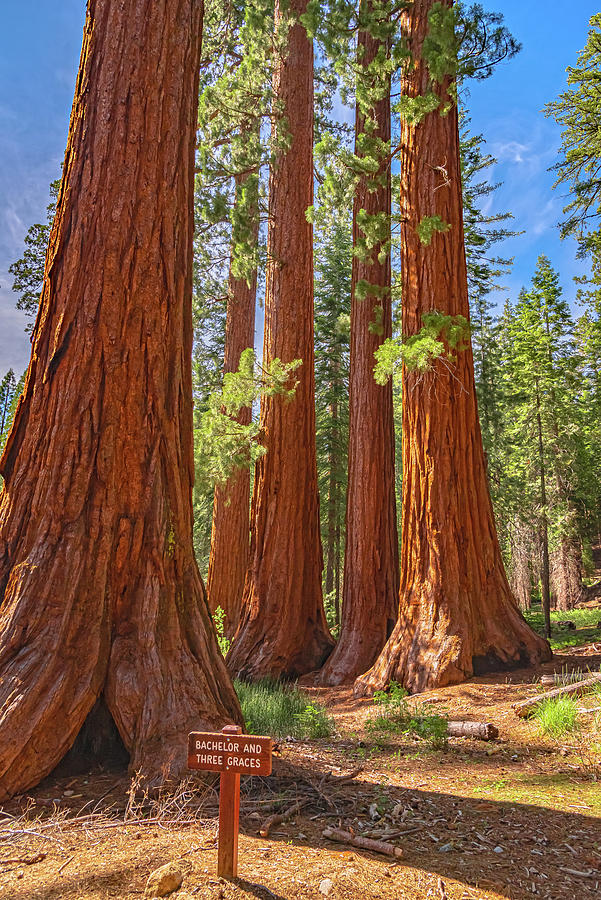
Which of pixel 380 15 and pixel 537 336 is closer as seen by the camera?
pixel 380 15

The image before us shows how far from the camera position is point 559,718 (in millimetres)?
4859

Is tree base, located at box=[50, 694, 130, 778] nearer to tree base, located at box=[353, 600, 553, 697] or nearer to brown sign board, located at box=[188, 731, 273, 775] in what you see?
brown sign board, located at box=[188, 731, 273, 775]

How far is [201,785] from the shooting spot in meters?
3.46

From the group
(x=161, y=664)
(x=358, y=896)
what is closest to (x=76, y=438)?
(x=161, y=664)

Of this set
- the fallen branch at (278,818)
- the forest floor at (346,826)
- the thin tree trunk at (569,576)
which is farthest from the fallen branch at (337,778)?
the thin tree trunk at (569,576)

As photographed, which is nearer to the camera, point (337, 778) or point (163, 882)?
point (163, 882)

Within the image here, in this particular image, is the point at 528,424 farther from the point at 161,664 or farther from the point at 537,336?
the point at 161,664

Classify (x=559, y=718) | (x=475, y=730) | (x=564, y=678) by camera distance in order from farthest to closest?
(x=564, y=678) → (x=475, y=730) → (x=559, y=718)

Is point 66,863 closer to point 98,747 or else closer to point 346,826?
point 98,747

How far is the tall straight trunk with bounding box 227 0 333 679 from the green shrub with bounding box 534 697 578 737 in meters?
4.83

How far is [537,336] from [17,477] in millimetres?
16844

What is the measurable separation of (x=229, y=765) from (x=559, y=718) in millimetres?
3517

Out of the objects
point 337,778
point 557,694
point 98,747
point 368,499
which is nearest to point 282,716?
point 337,778

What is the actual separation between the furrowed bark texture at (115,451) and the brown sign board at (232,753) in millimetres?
1116
